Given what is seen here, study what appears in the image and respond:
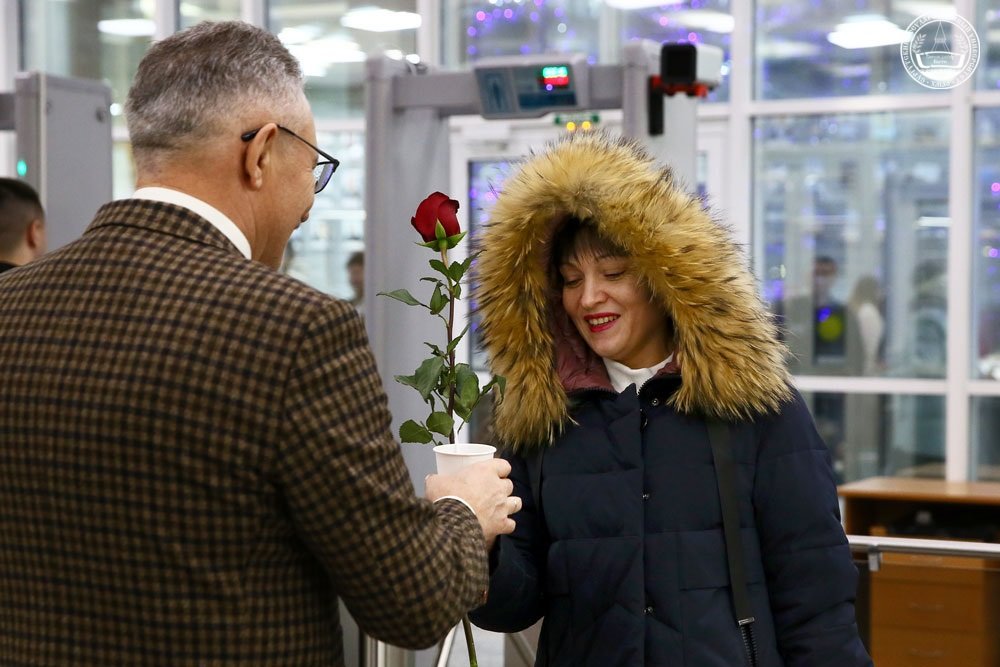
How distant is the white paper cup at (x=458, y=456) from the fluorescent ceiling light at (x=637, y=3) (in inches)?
214

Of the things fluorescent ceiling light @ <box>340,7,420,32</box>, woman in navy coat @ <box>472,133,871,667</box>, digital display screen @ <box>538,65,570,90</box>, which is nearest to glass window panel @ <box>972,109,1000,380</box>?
digital display screen @ <box>538,65,570,90</box>

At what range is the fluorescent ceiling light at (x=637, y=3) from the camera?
6.55 m

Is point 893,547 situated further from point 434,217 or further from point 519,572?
point 434,217

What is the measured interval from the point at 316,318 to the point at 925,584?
2098mm

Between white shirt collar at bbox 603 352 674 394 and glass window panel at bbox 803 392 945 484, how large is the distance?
13.8 ft

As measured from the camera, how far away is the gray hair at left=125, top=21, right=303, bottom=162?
1321mm

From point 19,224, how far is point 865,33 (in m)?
4.29

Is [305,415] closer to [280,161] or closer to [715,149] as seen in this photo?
[280,161]

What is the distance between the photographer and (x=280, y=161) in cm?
138

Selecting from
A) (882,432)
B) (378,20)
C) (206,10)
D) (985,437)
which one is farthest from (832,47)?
(206,10)

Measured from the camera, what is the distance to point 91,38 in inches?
309

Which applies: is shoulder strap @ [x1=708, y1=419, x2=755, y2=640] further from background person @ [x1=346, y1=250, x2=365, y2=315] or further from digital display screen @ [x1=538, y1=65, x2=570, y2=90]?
background person @ [x1=346, y1=250, x2=365, y2=315]

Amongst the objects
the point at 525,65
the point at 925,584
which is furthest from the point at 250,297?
the point at 525,65

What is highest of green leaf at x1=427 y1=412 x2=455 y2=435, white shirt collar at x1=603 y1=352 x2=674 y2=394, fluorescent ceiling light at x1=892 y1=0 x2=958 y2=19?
fluorescent ceiling light at x1=892 y1=0 x2=958 y2=19
